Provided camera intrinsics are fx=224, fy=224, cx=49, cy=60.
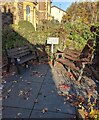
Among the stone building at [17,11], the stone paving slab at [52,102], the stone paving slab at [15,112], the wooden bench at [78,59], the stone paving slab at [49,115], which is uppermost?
the stone building at [17,11]

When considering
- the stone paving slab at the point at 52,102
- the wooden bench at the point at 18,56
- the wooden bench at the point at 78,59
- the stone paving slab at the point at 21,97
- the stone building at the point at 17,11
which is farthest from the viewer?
the stone building at the point at 17,11

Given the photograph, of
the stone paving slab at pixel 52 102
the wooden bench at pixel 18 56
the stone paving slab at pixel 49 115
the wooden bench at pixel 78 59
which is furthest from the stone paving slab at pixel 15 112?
the wooden bench at pixel 18 56

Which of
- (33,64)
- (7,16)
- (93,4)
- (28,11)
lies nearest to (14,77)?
(33,64)

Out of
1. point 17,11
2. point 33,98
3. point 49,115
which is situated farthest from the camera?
point 17,11

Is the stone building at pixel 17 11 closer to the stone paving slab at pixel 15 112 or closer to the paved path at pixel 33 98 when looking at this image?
the paved path at pixel 33 98

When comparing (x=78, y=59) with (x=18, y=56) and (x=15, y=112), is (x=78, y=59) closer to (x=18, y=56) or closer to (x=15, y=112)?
(x=18, y=56)

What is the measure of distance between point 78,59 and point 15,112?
12.6ft

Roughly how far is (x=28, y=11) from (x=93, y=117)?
82.1 feet

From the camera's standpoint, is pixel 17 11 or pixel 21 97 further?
pixel 17 11

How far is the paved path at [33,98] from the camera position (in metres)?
4.58

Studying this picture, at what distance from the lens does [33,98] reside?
213 inches

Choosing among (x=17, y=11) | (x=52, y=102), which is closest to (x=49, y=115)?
(x=52, y=102)

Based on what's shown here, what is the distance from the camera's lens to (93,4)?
68.6ft

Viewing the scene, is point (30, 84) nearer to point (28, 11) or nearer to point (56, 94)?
point (56, 94)
